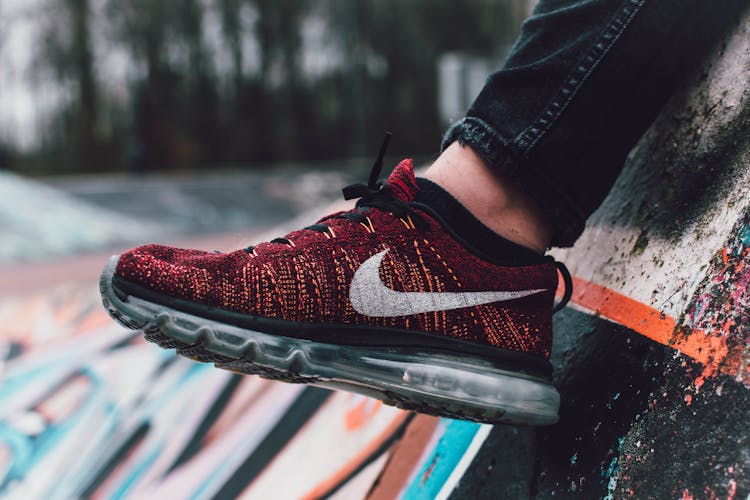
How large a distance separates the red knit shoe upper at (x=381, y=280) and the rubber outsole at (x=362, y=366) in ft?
0.14

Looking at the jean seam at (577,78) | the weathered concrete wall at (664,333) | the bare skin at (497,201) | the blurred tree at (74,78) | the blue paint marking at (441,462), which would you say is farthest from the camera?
the blurred tree at (74,78)

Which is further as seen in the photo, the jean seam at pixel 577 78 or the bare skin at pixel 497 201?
the bare skin at pixel 497 201

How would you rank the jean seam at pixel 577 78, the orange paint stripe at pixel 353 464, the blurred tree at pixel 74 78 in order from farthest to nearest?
1. the blurred tree at pixel 74 78
2. the orange paint stripe at pixel 353 464
3. the jean seam at pixel 577 78

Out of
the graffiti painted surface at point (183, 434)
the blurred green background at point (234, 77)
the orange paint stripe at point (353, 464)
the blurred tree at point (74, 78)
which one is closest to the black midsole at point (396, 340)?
the graffiti painted surface at point (183, 434)

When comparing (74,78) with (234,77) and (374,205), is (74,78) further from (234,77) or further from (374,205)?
(374,205)

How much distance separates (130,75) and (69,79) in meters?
1.37

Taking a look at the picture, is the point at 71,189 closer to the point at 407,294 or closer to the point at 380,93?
the point at 407,294

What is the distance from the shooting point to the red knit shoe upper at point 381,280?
1.00 metres

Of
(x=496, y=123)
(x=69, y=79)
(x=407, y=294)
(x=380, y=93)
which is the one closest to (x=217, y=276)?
(x=407, y=294)

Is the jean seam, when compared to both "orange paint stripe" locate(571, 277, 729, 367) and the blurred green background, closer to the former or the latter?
"orange paint stripe" locate(571, 277, 729, 367)

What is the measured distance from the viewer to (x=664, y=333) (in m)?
0.94

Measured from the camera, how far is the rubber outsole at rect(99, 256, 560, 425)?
0.95 m

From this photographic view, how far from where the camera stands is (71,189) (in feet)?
25.5

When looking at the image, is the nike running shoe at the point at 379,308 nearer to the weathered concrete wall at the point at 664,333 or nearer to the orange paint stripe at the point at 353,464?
the weathered concrete wall at the point at 664,333
